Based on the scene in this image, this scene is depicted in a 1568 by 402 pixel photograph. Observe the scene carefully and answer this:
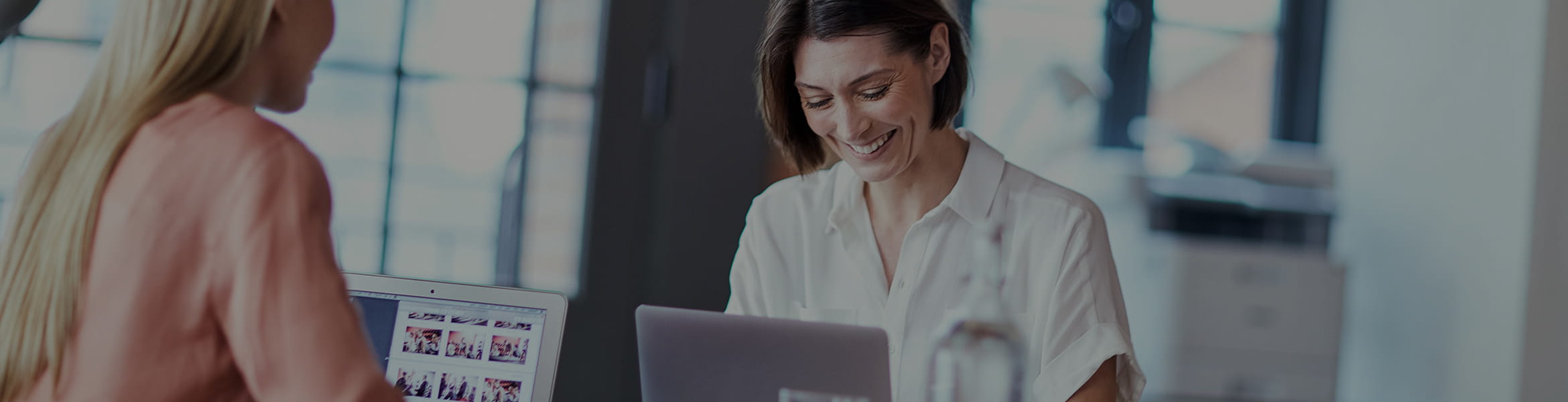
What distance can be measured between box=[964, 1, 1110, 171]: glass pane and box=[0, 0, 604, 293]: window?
129 cm

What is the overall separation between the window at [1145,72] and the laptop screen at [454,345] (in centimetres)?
232

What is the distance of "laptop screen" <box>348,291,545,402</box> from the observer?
122cm

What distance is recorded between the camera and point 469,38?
2662 mm

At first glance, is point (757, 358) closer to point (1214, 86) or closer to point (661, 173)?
point (661, 173)

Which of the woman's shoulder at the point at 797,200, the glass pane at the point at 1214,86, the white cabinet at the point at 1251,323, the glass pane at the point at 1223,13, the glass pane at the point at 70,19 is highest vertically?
the glass pane at the point at 1223,13

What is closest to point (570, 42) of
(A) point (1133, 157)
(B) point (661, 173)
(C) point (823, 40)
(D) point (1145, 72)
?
(B) point (661, 173)

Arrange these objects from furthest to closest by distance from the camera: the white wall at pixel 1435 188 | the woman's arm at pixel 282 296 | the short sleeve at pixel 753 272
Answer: the white wall at pixel 1435 188, the short sleeve at pixel 753 272, the woman's arm at pixel 282 296

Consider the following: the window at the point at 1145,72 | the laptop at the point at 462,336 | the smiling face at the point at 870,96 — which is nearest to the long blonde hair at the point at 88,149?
the laptop at the point at 462,336

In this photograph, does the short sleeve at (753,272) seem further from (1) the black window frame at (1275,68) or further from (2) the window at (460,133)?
(1) the black window frame at (1275,68)

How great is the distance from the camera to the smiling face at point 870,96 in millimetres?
1572

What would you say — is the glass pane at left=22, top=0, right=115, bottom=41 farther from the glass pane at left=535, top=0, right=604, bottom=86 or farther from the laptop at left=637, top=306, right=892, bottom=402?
the laptop at left=637, top=306, right=892, bottom=402

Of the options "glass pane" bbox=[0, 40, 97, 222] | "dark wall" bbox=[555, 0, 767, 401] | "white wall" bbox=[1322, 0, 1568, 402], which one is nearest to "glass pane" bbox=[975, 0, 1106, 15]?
"white wall" bbox=[1322, 0, 1568, 402]

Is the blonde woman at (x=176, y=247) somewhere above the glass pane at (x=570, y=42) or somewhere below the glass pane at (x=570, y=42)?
below

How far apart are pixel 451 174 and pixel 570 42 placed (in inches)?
14.7
